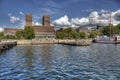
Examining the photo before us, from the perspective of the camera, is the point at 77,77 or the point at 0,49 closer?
the point at 77,77

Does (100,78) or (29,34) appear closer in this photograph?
(100,78)

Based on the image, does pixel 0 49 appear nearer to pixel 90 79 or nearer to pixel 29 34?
pixel 90 79

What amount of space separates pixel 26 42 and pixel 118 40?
244 feet

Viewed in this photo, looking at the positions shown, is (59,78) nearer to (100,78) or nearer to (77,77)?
(77,77)

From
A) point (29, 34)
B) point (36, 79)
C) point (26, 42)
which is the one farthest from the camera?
point (29, 34)

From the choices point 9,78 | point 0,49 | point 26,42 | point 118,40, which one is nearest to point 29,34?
point 26,42

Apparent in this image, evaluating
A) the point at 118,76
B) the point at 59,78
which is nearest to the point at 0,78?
the point at 59,78

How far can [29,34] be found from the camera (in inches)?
7731

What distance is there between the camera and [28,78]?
2169 cm

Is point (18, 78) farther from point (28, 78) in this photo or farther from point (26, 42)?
point (26, 42)

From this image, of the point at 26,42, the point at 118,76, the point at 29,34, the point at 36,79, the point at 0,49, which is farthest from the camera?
the point at 29,34

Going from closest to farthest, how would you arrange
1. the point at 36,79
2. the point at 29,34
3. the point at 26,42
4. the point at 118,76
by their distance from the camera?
the point at 36,79 < the point at 118,76 < the point at 26,42 < the point at 29,34

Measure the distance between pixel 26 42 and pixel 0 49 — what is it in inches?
3694

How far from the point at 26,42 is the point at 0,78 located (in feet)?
449
